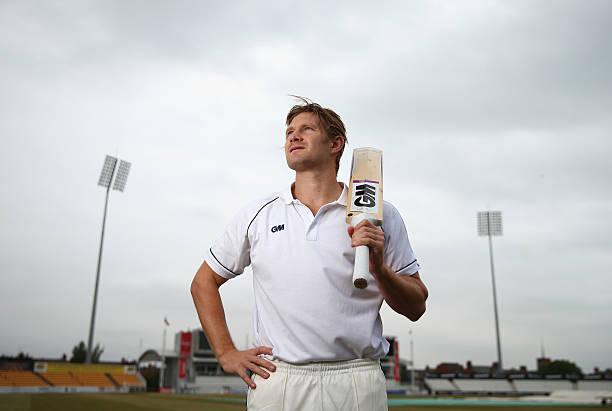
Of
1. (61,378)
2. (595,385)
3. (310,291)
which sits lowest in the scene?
(595,385)

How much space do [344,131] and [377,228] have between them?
93 cm

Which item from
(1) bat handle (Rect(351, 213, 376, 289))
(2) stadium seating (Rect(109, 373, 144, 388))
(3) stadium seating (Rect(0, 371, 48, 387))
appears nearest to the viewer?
(1) bat handle (Rect(351, 213, 376, 289))

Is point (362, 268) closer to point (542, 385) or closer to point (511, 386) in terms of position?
point (511, 386)

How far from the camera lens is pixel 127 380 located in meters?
46.7

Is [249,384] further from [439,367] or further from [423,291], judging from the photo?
[439,367]

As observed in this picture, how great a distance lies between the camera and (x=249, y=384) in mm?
2373

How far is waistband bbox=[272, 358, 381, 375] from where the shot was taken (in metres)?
2.29

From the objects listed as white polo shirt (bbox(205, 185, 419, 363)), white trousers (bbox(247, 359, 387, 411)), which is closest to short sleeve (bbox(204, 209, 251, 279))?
white polo shirt (bbox(205, 185, 419, 363))

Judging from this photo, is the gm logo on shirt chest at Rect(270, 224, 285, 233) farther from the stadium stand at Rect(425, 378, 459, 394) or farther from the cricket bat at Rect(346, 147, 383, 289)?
the stadium stand at Rect(425, 378, 459, 394)

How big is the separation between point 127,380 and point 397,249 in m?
50.1

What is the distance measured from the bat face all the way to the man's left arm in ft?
0.38

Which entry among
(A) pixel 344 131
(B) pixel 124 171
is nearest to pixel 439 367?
(B) pixel 124 171

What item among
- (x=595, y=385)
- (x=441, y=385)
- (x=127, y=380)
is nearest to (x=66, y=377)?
(x=127, y=380)

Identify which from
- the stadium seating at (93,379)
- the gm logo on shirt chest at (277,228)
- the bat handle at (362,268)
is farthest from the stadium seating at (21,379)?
the bat handle at (362,268)
